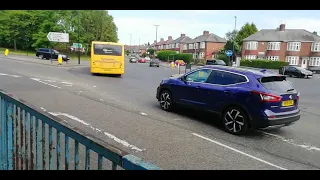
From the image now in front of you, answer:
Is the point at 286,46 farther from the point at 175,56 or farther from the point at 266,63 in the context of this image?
the point at 175,56

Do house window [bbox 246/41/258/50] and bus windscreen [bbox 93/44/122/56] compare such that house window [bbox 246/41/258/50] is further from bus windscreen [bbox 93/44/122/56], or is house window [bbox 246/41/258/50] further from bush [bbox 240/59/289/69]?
bus windscreen [bbox 93/44/122/56]

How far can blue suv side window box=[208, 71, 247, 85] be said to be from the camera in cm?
653

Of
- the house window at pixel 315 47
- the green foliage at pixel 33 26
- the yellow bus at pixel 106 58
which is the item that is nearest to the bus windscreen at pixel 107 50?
the yellow bus at pixel 106 58

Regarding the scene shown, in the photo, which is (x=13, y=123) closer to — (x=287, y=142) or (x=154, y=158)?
(x=154, y=158)

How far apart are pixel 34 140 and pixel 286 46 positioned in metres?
61.0

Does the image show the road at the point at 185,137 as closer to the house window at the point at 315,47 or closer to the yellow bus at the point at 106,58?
the yellow bus at the point at 106,58

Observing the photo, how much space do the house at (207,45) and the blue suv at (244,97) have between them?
7143 cm

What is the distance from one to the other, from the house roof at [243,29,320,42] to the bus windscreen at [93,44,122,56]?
4701cm

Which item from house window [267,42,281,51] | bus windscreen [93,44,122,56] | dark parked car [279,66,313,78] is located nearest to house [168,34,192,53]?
house window [267,42,281,51]

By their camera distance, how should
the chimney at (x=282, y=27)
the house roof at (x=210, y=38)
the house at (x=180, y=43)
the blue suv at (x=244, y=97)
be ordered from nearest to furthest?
the blue suv at (x=244, y=97)
the chimney at (x=282, y=27)
the house roof at (x=210, y=38)
the house at (x=180, y=43)

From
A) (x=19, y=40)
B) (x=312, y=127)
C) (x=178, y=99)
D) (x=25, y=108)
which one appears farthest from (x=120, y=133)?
(x=19, y=40)

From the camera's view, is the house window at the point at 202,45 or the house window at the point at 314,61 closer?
the house window at the point at 314,61

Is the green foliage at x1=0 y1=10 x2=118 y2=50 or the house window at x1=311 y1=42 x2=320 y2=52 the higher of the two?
the green foliage at x1=0 y1=10 x2=118 y2=50

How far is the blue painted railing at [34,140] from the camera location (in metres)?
2.10
